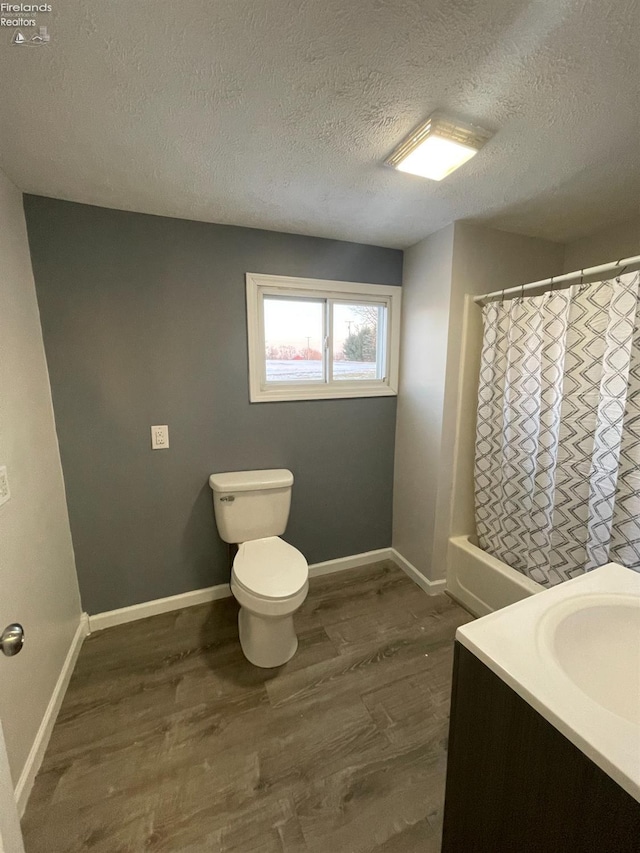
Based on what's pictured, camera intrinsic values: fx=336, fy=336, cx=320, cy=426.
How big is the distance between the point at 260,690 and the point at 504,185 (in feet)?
8.03

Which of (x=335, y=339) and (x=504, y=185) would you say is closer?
(x=504, y=185)

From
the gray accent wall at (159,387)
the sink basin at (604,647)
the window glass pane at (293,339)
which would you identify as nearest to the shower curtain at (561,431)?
the sink basin at (604,647)

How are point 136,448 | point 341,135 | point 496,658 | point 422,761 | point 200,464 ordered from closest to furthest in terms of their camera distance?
point 496,658 < point 341,135 < point 422,761 < point 136,448 < point 200,464

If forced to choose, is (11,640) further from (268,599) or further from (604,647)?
(604,647)

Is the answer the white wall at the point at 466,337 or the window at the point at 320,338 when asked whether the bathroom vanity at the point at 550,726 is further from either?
the window at the point at 320,338

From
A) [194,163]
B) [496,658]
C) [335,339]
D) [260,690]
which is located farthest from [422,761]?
[194,163]

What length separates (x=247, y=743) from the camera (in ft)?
4.23

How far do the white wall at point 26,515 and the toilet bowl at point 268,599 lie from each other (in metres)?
0.76

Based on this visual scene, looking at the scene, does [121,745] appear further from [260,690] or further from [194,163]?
[194,163]

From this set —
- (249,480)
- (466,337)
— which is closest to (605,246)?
(466,337)

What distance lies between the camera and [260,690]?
4.93ft

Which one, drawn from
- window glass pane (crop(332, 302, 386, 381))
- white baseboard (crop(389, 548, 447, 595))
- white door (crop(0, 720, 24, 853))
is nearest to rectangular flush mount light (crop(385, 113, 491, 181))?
window glass pane (crop(332, 302, 386, 381))

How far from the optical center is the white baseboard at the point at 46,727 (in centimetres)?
110

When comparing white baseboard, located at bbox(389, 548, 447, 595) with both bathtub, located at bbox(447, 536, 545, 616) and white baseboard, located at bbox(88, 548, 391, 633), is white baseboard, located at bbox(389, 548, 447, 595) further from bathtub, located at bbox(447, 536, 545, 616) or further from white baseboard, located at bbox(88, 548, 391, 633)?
white baseboard, located at bbox(88, 548, 391, 633)
